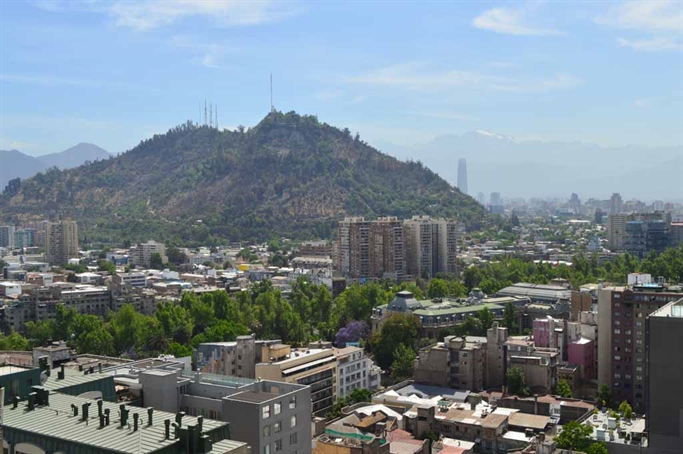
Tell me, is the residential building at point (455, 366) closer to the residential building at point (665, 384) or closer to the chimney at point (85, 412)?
the residential building at point (665, 384)

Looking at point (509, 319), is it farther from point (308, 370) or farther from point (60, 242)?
point (60, 242)

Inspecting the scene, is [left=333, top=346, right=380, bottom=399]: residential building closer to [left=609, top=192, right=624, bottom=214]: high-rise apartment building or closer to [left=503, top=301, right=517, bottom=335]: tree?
[left=503, top=301, right=517, bottom=335]: tree

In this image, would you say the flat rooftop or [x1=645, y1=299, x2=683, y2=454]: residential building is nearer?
the flat rooftop

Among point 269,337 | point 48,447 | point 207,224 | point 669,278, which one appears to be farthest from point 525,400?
point 207,224

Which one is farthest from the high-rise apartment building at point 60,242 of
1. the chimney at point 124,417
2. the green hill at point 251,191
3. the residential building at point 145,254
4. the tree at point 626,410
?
the chimney at point 124,417

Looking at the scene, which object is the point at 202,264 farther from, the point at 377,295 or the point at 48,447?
the point at 48,447

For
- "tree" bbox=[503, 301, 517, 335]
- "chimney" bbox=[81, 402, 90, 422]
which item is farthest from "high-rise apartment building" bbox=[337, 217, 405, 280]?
"chimney" bbox=[81, 402, 90, 422]

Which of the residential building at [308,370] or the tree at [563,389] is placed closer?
the residential building at [308,370]

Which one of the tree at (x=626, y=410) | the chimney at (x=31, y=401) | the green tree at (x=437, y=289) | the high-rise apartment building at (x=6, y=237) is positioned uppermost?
the high-rise apartment building at (x=6, y=237)
